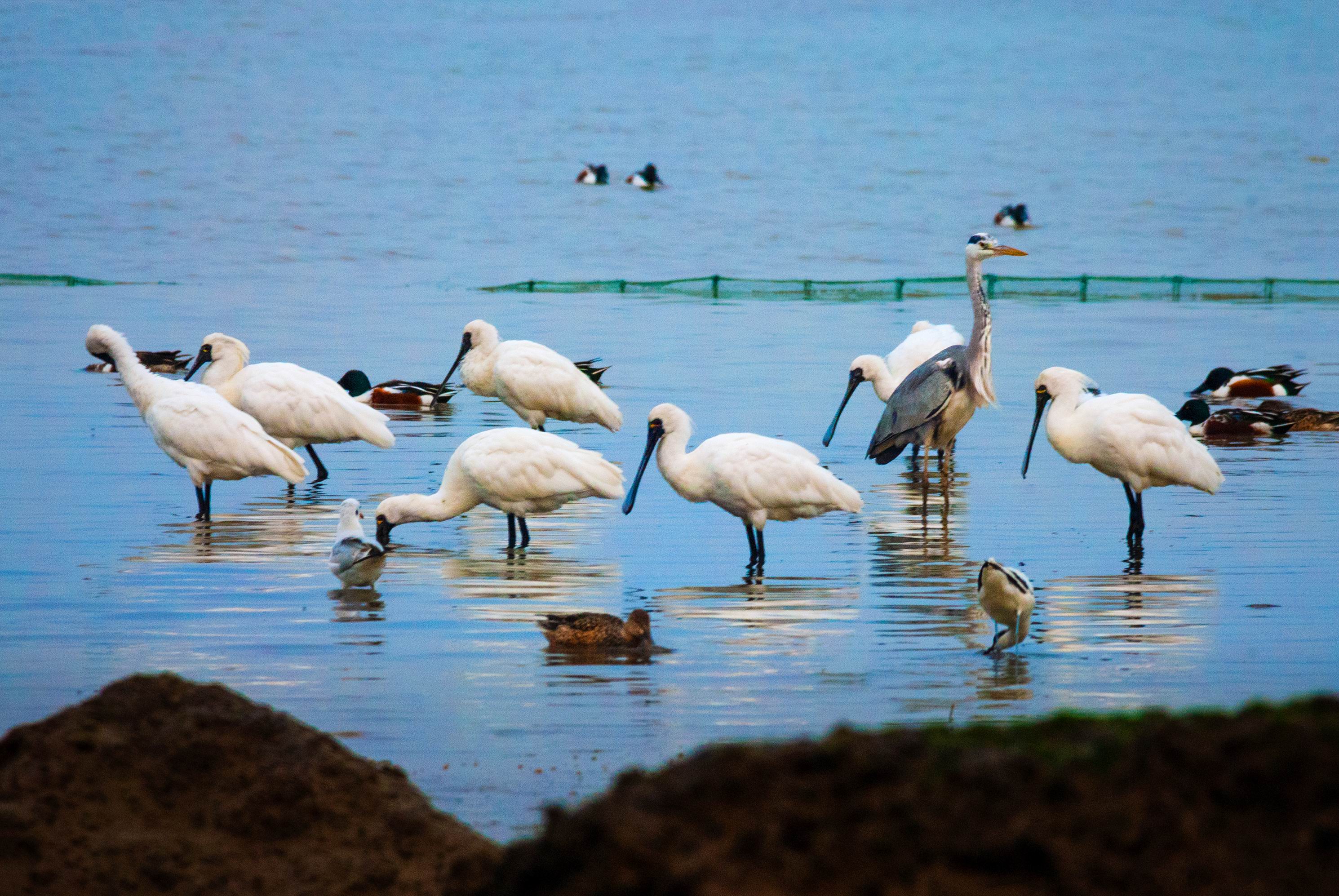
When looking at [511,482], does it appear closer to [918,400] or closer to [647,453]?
[647,453]

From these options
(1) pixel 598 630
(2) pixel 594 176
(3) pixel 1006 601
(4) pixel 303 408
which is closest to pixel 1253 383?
(4) pixel 303 408

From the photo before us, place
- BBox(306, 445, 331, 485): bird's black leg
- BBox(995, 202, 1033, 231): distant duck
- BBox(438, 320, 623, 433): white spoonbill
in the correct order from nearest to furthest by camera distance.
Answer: BBox(306, 445, 331, 485): bird's black leg → BBox(438, 320, 623, 433): white spoonbill → BBox(995, 202, 1033, 231): distant duck

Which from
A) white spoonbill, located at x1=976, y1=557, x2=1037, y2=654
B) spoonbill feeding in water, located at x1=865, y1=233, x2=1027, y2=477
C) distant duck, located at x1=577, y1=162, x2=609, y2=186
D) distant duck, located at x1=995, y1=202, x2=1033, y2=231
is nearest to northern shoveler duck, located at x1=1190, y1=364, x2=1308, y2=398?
spoonbill feeding in water, located at x1=865, y1=233, x2=1027, y2=477

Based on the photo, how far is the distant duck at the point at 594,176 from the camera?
63.2 m

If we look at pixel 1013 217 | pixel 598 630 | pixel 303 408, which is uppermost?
pixel 1013 217

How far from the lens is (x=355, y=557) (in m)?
10.3

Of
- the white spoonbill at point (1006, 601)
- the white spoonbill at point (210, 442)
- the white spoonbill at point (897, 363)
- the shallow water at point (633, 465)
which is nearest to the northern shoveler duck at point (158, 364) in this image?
the shallow water at point (633, 465)

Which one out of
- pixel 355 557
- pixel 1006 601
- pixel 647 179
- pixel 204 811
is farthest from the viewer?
pixel 647 179

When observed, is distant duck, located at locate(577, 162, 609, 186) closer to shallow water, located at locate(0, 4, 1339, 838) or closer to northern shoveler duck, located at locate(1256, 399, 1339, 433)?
shallow water, located at locate(0, 4, 1339, 838)

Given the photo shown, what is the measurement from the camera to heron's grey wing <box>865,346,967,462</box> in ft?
49.1

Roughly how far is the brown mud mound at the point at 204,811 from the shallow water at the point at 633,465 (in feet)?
3.03

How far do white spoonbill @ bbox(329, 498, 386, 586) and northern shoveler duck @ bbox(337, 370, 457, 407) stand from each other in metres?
8.52

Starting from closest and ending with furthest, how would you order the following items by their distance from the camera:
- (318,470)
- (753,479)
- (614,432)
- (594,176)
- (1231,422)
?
(753,479) < (318,470) < (614,432) < (1231,422) < (594,176)

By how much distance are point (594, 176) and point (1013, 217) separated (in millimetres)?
15324
